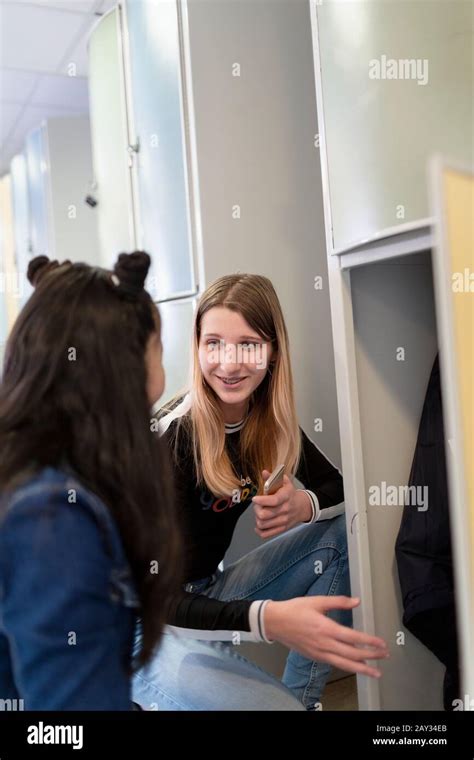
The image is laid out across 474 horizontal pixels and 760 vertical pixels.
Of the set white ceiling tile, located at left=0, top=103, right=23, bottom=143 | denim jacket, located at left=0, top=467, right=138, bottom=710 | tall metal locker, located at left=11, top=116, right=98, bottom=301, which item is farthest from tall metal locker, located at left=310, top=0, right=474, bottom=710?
white ceiling tile, located at left=0, top=103, right=23, bottom=143

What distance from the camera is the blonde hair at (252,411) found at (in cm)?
128

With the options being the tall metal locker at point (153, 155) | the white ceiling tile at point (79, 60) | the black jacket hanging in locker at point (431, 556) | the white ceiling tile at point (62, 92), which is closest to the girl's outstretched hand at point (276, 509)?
the black jacket hanging in locker at point (431, 556)

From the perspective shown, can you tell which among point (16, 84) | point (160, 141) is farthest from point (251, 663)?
point (16, 84)

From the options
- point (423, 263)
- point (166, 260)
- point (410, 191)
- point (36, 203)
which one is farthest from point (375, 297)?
point (36, 203)

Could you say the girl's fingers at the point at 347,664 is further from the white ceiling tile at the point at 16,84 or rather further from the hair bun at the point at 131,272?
the white ceiling tile at the point at 16,84

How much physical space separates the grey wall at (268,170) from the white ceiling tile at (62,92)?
175 centimetres

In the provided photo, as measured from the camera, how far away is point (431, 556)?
129 centimetres

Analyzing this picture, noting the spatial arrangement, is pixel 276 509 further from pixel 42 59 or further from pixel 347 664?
pixel 42 59

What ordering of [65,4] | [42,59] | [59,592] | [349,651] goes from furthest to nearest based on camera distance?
1. [42,59]
2. [65,4]
3. [349,651]
4. [59,592]

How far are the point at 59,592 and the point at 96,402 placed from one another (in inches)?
8.2

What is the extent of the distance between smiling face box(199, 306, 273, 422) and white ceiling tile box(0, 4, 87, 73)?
5.93 feet

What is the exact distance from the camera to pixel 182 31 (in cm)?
157

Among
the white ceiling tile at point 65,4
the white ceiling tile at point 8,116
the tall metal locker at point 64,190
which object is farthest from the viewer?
the white ceiling tile at point 8,116

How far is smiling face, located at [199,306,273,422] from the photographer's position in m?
1.30
